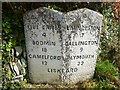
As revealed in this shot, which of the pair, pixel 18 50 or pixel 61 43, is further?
pixel 18 50

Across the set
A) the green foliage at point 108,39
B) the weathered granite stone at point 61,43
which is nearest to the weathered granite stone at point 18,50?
the weathered granite stone at point 61,43

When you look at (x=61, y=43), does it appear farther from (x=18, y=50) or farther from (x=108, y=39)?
(x=108, y=39)

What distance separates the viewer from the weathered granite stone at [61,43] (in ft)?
14.5

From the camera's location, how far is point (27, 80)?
4707 millimetres

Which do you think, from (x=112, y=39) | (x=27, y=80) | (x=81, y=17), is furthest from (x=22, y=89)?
(x=112, y=39)

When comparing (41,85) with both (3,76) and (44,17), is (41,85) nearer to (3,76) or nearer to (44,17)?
(3,76)

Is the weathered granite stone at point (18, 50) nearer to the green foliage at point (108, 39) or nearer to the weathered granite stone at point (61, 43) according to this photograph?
the weathered granite stone at point (61, 43)

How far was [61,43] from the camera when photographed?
14.7 ft

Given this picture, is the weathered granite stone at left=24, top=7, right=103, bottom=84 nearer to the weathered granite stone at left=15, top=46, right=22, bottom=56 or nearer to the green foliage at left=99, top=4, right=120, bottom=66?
the weathered granite stone at left=15, top=46, right=22, bottom=56

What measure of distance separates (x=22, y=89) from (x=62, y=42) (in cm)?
86

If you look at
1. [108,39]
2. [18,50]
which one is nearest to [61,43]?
[18,50]

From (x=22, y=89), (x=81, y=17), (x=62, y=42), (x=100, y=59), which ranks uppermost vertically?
(x=81, y=17)

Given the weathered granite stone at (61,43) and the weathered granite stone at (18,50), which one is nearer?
the weathered granite stone at (61,43)

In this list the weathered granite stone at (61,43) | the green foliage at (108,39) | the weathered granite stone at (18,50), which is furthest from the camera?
the green foliage at (108,39)
